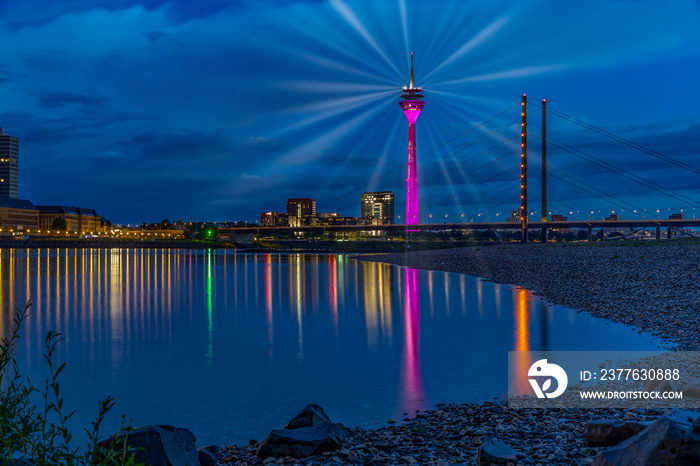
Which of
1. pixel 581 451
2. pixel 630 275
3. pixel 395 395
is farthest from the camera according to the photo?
pixel 630 275

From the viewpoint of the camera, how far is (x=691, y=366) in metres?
9.91

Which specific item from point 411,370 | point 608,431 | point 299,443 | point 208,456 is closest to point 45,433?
point 208,456

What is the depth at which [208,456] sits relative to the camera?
20.8 feet

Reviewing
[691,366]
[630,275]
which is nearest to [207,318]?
[691,366]

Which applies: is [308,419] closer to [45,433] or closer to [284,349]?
[45,433]

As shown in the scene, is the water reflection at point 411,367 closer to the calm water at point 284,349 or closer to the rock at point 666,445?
the calm water at point 284,349

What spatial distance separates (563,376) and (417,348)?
4697 mm

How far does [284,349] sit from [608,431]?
32.6ft

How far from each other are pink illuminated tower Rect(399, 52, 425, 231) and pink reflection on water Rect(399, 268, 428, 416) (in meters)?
82.4

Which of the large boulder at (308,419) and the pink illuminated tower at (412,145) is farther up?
the pink illuminated tower at (412,145)

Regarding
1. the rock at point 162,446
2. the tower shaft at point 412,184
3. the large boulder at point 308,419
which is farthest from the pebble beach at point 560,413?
the tower shaft at point 412,184

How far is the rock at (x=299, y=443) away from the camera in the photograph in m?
6.44

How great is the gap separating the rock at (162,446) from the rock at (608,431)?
4302 mm

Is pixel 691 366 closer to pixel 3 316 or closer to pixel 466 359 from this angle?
pixel 466 359
